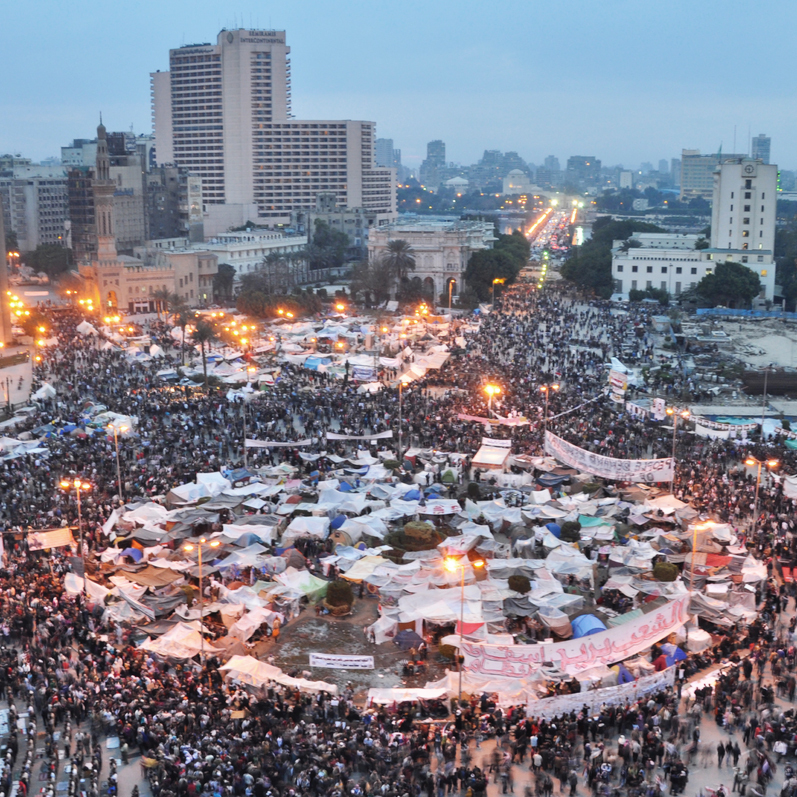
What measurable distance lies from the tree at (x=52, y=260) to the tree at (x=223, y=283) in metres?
13.4

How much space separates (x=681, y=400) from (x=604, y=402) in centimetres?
511

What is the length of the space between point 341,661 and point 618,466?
12208mm

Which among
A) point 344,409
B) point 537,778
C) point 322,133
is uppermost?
point 322,133

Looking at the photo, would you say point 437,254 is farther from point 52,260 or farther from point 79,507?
point 79,507

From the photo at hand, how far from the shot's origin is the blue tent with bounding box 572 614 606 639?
2064 centimetres

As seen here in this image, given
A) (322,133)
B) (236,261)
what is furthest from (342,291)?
(322,133)

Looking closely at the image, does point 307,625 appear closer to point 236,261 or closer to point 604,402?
point 604,402

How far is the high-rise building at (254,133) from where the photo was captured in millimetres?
121500

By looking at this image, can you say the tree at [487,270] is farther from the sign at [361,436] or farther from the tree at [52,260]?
the sign at [361,436]

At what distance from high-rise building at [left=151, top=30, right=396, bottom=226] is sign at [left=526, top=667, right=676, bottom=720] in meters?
105

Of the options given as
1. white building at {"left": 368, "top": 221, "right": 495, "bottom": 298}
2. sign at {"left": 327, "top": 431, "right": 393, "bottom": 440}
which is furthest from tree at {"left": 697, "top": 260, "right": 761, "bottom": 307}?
sign at {"left": 327, "top": 431, "right": 393, "bottom": 440}

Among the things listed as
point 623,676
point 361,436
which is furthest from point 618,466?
point 623,676

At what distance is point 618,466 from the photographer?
2855cm

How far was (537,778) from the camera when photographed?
1612cm
